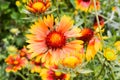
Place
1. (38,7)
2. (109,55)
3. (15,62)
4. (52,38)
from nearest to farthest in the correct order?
(109,55) → (52,38) → (38,7) → (15,62)

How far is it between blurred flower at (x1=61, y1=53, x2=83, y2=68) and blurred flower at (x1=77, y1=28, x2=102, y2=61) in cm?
4

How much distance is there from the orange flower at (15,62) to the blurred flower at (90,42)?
0.73 m

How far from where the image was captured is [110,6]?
282 centimetres

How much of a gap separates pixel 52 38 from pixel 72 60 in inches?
5.0

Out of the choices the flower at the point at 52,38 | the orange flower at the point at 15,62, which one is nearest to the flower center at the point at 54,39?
the flower at the point at 52,38

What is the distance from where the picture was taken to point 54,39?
63.6 inches

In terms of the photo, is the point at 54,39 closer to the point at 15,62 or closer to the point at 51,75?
the point at 51,75

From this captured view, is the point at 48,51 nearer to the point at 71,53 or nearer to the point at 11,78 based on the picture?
the point at 71,53

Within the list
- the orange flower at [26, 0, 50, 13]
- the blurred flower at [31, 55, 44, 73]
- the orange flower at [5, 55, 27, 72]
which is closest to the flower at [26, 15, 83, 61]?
the orange flower at [26, 0, 50, 13]

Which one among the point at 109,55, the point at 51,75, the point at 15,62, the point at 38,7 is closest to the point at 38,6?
the point at 38,7

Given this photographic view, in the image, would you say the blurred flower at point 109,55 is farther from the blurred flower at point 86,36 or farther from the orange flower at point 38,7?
the orange flower at point 38,7

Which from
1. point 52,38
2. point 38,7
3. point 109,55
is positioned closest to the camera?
point 109,55

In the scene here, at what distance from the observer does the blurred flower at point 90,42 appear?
1.51m

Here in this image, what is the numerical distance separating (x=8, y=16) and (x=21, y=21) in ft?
0.98
